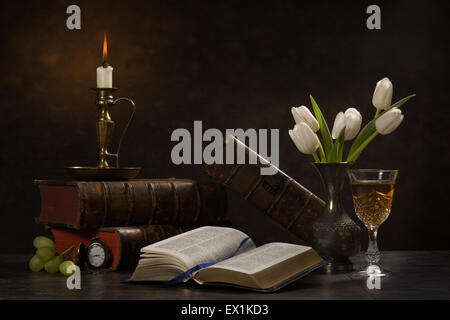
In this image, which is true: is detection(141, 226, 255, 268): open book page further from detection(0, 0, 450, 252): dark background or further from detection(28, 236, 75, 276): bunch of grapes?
detection(0, 0, 450, 252): dark background

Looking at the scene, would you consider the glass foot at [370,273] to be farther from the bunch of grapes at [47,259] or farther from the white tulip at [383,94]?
the bunch of grapes at [47,259]

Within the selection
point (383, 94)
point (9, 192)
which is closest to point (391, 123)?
point (383, 94)

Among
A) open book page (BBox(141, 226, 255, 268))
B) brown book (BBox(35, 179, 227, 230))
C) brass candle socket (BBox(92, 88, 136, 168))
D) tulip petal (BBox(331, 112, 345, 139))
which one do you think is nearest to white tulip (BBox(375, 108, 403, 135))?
tulip petal (BBox(331, 112, 345, 139))

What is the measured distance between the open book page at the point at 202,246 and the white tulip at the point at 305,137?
342mm

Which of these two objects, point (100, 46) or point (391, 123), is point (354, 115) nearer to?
point (391, 123)

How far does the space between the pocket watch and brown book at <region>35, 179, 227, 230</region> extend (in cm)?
6

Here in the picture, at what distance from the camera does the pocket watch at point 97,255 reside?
1947 millimetres

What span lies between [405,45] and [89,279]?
169 cm

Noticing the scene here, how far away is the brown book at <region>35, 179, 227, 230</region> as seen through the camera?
196cm

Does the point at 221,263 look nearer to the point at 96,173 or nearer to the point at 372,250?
the point at 372,250

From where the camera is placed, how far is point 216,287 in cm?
167

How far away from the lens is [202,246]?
70.4 inches

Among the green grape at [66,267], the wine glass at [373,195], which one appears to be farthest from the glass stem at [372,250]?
the green grape at [66,267]

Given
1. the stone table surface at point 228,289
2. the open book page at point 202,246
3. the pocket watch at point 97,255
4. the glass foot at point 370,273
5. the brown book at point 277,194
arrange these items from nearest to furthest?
the stone table surface at point 228,289
the open book page at point 202,246
the glass foot at point 370,273
the pocket watch at point 97,255
the brown book at point 277,194
